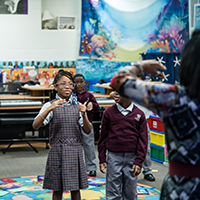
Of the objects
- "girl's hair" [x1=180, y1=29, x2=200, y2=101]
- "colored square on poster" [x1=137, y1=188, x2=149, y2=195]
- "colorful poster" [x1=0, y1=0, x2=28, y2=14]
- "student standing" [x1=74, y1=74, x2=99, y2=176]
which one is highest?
"colorful poster" [x1=0, y1=0, x2=28, y2=14]

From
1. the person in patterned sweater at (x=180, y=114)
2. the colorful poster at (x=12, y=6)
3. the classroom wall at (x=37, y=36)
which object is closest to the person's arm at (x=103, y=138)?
the person in patterned sweater at (x=180, y=114)

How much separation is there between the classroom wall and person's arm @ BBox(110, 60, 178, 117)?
7.86 metres

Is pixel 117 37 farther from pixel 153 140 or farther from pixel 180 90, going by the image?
pixel 180 90

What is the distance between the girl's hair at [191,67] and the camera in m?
1.20

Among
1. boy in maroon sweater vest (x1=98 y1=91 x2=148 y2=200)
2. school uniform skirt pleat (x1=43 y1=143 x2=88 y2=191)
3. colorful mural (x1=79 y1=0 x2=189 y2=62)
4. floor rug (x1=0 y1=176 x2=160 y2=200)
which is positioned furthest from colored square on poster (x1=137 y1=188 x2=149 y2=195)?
colorful mural (x1=79 y1=0 x2=189 y2=62)

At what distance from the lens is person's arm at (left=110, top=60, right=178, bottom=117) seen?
4.13 ft

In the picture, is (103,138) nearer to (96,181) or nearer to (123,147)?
(123,147)

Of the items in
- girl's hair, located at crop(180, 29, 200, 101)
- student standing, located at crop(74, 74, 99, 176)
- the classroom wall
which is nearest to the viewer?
girl's hair, located at crop(180, 29, 200, 101)

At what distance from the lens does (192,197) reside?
4.11 ft

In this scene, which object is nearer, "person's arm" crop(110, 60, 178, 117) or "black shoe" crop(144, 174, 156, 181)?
"person's arm" crop(110, 60, 178, 117)

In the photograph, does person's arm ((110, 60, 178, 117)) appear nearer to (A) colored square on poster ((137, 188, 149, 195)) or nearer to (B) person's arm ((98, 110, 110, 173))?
(B) person's arm ((98, 110, 110, 173))

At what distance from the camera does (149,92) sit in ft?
4.17

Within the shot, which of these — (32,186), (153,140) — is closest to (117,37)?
(153,140)

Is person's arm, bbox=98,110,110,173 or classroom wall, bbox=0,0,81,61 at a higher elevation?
classroom wall, bbox=0,0,81,61
